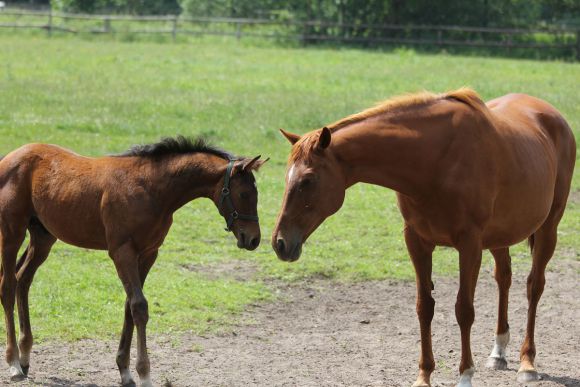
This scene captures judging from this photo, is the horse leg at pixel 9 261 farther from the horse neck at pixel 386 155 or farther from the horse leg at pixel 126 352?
the horse neck at pixel 386 155

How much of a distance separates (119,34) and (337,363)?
3301 centimetres

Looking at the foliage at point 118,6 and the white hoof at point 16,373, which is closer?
the white hoof at point 16,373

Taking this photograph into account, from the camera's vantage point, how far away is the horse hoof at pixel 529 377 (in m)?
6.62

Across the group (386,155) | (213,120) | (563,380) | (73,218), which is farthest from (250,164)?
(213,120)

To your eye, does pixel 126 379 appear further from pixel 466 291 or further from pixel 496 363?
pixel 496 363

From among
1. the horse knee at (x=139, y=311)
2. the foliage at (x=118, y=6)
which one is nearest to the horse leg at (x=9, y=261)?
the horse knee at (x=139, y=311)

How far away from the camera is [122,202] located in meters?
→ 6.04

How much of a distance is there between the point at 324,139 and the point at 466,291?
1.43 metres

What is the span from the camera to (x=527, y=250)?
10414mm

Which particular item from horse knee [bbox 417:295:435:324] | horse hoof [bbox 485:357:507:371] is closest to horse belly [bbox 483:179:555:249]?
horse knee [bbox 417:295:435:324]

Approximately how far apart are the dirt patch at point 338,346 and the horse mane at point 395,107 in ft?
5.81

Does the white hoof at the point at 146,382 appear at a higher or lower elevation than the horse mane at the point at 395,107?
lower

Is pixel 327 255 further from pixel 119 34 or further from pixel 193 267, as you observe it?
pixel 119 34

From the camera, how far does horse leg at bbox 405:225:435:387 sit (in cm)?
632
